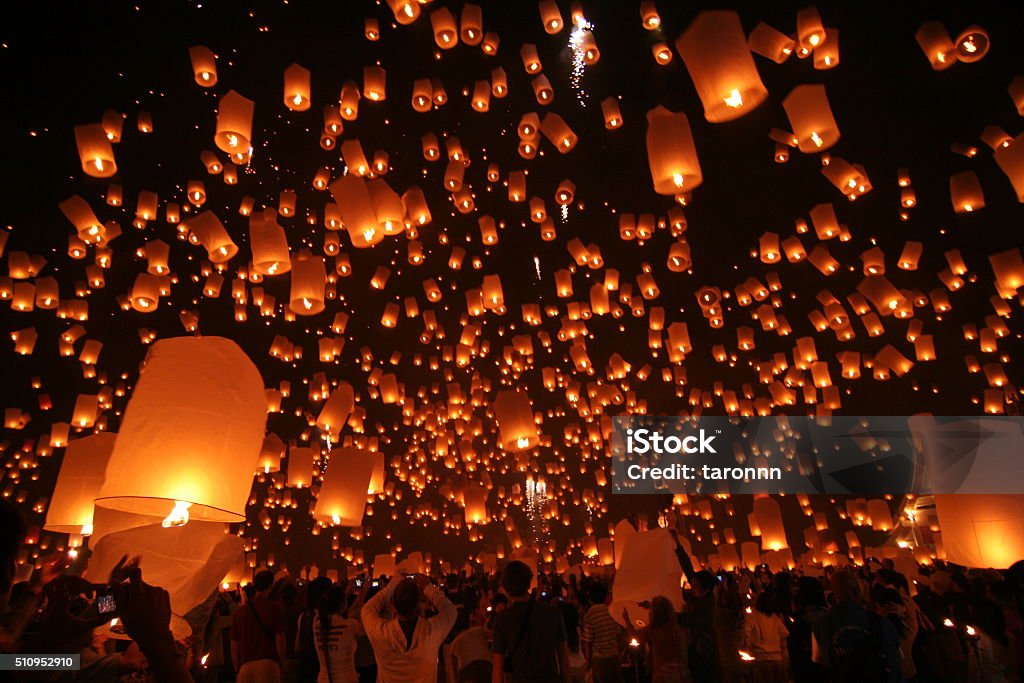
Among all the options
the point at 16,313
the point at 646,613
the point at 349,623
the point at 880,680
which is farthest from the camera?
the point at 16,313

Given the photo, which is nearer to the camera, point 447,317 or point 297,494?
point 447,317

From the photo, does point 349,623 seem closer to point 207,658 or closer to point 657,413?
point 207,658

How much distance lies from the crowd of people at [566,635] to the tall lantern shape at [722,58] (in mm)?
2496

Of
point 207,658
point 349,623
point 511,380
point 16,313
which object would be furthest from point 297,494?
point 349,623

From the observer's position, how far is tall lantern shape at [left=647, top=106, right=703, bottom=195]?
3.57m

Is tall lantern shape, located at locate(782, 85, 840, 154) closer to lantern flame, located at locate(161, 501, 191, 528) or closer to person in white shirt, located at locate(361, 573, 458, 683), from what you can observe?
person in white shirt, located at locate(361, 573, 458, 683)

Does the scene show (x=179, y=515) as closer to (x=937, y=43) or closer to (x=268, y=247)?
(x=268, y=247)

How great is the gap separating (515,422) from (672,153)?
115 inches

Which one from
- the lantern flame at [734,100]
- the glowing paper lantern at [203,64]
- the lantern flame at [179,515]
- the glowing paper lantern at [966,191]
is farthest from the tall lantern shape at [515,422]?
the glowing paper lantern at [966,191]

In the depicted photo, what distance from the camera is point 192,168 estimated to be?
8.03 metres

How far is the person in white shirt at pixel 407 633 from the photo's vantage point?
319 cm

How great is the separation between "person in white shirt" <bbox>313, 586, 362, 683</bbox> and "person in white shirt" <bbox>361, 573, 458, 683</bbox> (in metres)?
0.72

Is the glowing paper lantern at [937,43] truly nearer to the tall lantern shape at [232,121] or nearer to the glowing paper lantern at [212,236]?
the tall lantern shape at [232,121]

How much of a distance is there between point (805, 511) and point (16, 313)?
57.6ft
